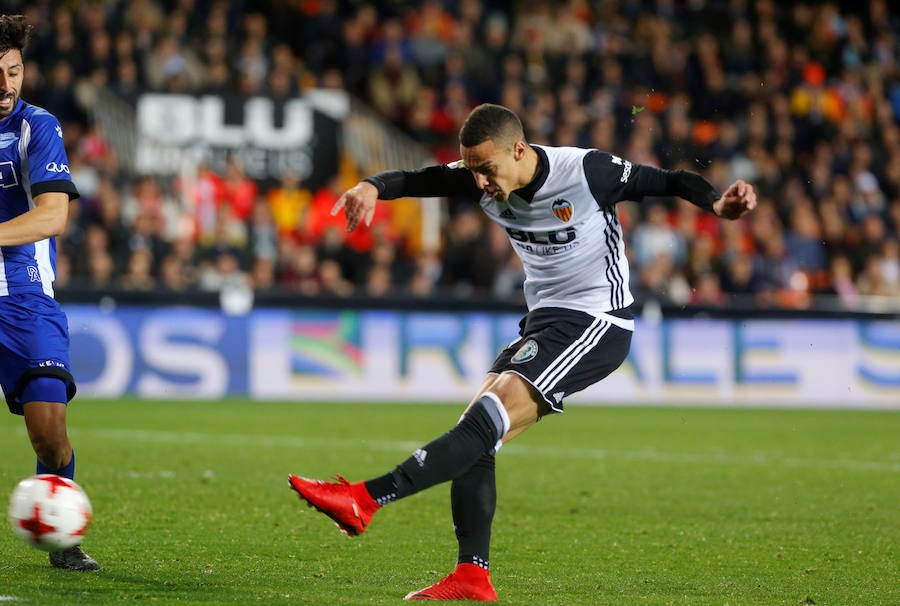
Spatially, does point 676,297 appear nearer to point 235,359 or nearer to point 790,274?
point 790,274

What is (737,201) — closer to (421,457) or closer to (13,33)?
(421,457)

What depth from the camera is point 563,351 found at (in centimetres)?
552

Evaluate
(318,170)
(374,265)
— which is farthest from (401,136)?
(374,265)

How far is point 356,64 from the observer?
20016 mm

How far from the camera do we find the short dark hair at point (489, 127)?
5.35 meters

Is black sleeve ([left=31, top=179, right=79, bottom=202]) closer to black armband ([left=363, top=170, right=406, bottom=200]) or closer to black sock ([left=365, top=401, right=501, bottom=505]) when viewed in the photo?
black armband ([left=363, top=170, right=406, bottom=200])

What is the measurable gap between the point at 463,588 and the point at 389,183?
172 cm

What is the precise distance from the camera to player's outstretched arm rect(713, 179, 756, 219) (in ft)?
17.8

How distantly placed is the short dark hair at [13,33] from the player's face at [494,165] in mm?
1918

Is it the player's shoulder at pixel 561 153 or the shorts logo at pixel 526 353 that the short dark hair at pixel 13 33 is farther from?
the shorts logo at pixel 526 353

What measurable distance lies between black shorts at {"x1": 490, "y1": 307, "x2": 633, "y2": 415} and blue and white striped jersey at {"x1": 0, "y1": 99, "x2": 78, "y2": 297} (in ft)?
6.53

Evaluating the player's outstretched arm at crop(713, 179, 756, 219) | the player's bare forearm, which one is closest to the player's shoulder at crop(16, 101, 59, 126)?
the player's bare forearm

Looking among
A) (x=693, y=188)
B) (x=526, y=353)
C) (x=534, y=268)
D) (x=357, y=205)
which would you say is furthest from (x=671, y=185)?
(x=357, y=205)

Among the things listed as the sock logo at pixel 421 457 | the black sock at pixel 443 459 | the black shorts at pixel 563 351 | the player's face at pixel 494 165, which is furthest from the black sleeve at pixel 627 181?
the sock logo at pixel 421 457
